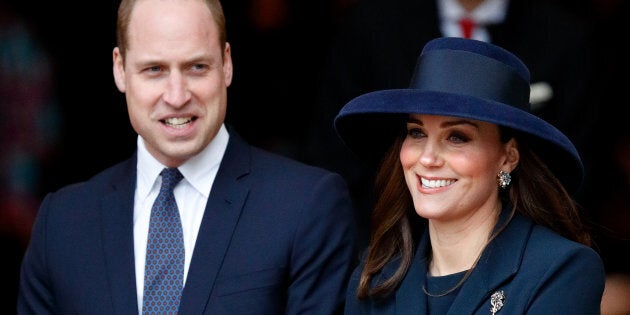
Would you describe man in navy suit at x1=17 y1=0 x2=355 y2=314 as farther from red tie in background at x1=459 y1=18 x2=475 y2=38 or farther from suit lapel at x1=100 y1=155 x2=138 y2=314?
red tie in background at x1=459 y1=18 x2=475 y2=38

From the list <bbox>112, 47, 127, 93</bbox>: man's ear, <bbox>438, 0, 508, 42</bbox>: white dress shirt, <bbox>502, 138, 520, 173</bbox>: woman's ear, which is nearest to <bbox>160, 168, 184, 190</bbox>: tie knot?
<bbox>112, 47, 127, 93</bbox>: man's ear

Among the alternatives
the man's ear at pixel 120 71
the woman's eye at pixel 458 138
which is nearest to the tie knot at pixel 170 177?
the man's ear at pixel 120 71

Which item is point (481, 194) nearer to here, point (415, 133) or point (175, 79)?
point (415, 133)

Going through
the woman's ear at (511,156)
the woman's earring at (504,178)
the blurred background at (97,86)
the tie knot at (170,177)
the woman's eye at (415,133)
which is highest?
the woman's eye at (415,133)

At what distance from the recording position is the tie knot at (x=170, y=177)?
4027mm

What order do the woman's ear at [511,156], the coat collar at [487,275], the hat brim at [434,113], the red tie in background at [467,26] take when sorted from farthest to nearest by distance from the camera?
the red tie in background at [467,26] → the woman's ear at [511,156] → the coat collar at [487,275] → the hat brim at [434,113]

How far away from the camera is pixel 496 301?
3.55 meters

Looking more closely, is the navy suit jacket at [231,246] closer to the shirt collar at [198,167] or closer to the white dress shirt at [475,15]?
the shirt collar at [198,167]

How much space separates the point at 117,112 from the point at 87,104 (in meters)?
0.14

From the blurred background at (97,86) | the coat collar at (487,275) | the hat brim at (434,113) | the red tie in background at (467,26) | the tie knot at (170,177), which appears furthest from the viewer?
the blurred background at (97,86)

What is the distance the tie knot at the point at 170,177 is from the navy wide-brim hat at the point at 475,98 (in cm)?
53

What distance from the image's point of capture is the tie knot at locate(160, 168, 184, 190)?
13.2ft

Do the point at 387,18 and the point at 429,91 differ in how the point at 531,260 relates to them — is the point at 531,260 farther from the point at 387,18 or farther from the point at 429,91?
the point at 387,18

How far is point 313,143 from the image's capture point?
4.94 m
